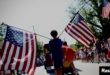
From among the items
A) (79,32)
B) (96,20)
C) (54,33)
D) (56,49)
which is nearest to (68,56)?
(79,32)

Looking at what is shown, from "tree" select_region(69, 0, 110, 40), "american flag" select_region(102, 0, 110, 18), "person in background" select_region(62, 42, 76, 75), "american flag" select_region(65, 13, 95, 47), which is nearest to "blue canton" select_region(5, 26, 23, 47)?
"person in background" select_region(62, 42, 76, 75)

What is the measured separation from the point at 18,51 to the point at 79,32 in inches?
126

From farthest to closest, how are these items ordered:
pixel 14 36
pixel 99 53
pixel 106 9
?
pixel 99 53 < pixel 106 9 < pixel 14 36

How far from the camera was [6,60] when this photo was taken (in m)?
10.8

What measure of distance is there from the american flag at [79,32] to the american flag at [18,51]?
2746 mm

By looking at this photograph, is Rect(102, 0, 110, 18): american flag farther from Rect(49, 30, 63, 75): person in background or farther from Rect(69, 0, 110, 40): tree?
Rect(69, 0, 110, 40): tree

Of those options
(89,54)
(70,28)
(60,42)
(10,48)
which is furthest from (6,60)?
(89,54)

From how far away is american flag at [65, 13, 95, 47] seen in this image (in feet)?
44.9

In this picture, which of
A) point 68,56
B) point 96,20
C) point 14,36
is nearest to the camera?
point 14,36

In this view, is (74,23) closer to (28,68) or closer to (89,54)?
(28,68)

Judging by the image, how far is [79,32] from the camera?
13.8 metres

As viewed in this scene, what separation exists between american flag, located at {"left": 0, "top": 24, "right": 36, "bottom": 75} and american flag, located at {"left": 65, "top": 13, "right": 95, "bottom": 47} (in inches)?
108

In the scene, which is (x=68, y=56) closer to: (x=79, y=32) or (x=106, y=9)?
(x=79, y=32)

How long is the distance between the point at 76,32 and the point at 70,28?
20 cm
